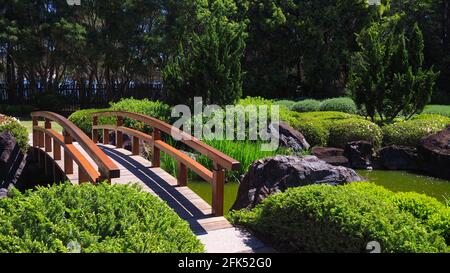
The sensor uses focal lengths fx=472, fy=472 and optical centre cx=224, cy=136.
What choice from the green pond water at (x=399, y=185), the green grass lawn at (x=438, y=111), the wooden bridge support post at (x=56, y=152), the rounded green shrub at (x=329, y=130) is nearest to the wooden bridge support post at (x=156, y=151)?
the green pond water at (x=399, y=185)

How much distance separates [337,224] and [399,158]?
865cm

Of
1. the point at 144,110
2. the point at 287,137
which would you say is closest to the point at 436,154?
the point at 287,137

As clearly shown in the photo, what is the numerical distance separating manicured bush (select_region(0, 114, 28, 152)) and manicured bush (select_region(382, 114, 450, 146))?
9.71 meters

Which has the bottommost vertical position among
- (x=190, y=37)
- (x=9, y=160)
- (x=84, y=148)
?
(x=9, y=160)

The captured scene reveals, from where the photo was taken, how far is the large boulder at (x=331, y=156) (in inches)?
458

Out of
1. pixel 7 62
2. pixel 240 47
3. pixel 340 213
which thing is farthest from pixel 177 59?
pixel 7 62

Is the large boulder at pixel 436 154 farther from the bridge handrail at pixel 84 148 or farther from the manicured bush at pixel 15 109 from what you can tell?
the manicured bush at pixel 15 109

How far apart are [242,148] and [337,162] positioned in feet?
9.44

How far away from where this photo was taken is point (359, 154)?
1230cm

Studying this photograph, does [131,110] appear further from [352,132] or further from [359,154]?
[359,154]

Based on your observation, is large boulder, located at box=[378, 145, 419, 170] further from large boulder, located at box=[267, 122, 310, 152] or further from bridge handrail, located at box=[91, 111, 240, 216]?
bridge handrail, located at box=[91, 111, 240, 216]

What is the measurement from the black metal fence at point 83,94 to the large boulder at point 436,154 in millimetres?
15667

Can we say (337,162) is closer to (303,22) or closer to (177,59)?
(177,59)

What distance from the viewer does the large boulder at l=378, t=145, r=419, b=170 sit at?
12.1m
